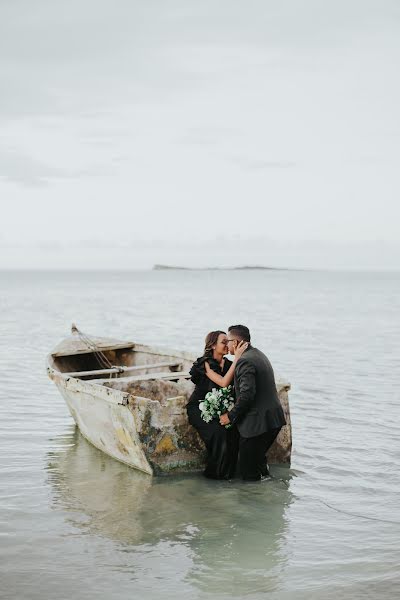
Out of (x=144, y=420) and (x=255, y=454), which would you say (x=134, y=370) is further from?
(x=255, y=454)

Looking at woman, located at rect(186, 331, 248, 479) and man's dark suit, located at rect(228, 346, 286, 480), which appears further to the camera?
woman, located at rect(186, 331, 248, 479)

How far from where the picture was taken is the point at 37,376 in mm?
17797

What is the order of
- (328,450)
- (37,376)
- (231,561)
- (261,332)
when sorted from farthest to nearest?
1. (261,332)
2. (37,376)
3. (328,450)
4. (231,561)

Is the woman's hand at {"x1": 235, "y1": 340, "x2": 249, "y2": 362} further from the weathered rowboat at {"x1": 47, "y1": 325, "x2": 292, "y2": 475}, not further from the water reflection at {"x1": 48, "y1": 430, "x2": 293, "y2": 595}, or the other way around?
the water reflection at {"x1": 48, "y1": 430, "x2": 293, "y2": 595}

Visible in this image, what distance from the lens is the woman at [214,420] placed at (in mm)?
8539

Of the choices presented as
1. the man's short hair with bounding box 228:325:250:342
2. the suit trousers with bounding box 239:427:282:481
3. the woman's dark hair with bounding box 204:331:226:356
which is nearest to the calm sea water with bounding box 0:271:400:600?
the suit trousers with bounding box 239:427:282:481

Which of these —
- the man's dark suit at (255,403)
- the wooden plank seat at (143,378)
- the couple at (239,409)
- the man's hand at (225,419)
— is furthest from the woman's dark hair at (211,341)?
the wooden plank seat at (143,378)

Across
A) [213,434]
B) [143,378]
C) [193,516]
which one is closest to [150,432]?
[213,434]

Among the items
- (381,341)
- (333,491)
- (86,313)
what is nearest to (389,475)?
(333,491)

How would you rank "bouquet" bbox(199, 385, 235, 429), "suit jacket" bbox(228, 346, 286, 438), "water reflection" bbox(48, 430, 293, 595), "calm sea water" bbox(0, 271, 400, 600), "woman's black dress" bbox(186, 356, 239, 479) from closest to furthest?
"calm sea water" bbox(0, 271, 400, 600)
"water reflection" bbox(48, 430, 293, 595)
"suit jacket" bbox(228, 346, 286, 438)
"bouquet" bbox(199, 385, 235, 429)
"woman's black dress" bbox(186, 356, 239, 479)

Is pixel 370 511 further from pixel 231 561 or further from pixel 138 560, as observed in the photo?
pixel 138 560

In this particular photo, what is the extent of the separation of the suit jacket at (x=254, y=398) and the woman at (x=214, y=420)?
1.24ft

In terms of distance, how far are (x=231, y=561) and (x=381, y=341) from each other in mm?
23061

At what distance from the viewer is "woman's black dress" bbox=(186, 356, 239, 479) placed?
28.0 feet
